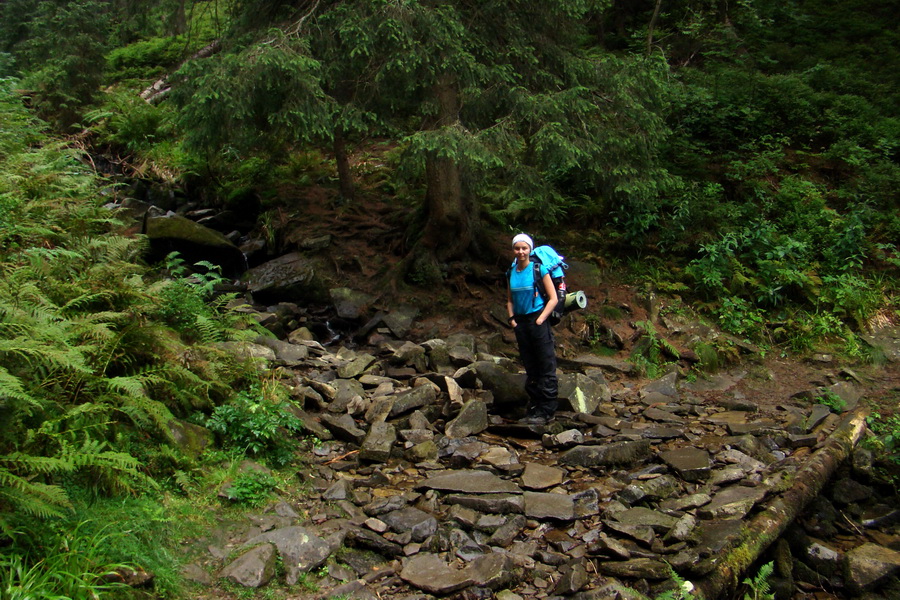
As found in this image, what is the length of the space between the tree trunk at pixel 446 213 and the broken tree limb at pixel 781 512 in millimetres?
6856

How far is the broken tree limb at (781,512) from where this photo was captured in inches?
185

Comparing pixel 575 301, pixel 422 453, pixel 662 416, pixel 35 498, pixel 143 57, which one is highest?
pixel 143 57

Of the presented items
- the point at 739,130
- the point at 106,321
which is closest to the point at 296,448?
the point at 106,321

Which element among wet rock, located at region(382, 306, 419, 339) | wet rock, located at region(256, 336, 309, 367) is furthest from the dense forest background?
wet rock, located at region(382, 306, 419, 339)

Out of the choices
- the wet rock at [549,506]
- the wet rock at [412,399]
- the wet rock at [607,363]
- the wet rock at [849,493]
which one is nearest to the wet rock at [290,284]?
the wet rock at [412,399]

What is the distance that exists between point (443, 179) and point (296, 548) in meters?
8.10

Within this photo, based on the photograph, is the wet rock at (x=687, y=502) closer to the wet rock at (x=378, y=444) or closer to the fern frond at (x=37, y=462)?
the wet rock at (x=378, y=444)

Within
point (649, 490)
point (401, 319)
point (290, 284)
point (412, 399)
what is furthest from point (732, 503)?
point (290, 284)

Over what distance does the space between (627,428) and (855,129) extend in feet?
30.8

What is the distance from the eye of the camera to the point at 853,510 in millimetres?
6332

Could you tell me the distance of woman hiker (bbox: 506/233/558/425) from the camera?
7176mm

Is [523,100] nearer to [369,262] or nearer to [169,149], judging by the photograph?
[369,262]

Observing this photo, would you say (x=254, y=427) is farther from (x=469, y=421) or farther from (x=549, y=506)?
(x=549, y=506)

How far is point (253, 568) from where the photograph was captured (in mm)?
4324
